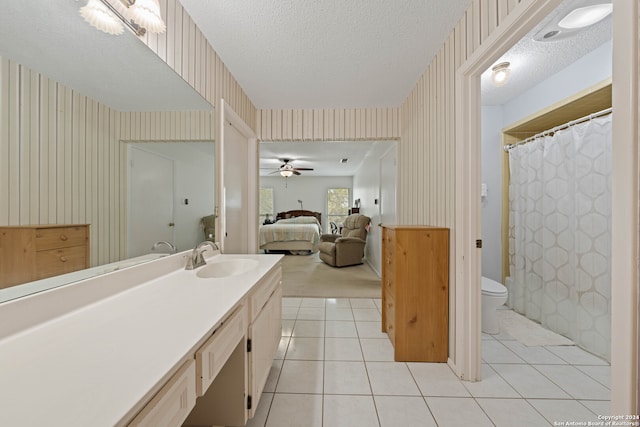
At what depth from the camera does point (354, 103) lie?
2.96 m

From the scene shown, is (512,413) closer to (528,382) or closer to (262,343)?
(528,382)

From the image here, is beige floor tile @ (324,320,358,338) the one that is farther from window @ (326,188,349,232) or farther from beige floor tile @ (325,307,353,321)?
window @ (326,188,349,232)

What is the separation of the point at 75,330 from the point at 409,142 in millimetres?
2951

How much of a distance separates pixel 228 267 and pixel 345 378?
1.12 metres

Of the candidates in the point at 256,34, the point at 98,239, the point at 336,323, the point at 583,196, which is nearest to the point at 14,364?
the point at 98,239

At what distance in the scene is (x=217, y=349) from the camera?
845 millimetres

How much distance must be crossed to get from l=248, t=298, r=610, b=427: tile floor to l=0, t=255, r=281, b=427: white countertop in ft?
3.06

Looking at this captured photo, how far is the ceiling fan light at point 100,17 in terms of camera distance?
968 millimetres

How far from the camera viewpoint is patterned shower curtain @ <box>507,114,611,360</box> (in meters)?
1.90

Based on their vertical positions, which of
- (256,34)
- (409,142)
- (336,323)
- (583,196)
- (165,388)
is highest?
(256,34)

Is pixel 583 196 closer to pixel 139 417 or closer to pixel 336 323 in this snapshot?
pixel 336 323

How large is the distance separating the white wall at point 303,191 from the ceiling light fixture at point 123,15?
7.18 m

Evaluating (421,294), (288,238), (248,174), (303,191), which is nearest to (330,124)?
(248,174)

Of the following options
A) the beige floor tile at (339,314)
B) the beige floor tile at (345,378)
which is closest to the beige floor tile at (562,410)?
the beige floor tile at (345,378)
